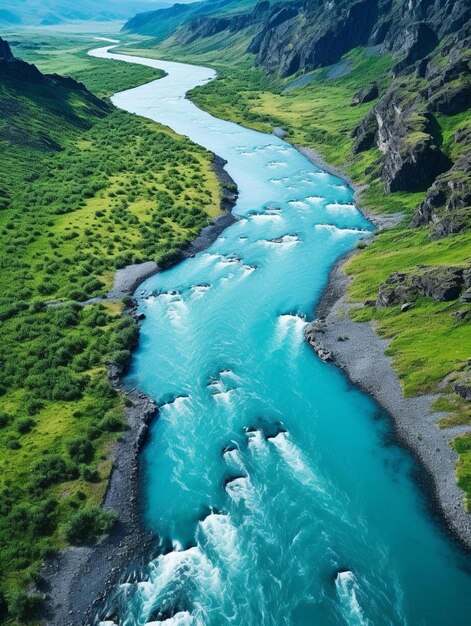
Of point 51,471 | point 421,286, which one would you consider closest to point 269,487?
point 51,471

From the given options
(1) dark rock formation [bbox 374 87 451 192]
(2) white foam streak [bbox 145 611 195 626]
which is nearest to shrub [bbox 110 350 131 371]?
(2) white foam streak [bbox 145 611 195 626]

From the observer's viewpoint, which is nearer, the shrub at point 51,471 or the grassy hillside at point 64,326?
the grassy hillside at point 64,326

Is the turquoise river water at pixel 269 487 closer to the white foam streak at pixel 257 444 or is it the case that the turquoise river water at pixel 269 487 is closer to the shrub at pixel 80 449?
the white foam streak at pixel 257 444

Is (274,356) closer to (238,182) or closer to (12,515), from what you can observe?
(12,515)

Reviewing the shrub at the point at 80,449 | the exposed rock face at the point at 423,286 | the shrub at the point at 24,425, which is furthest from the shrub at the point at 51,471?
the exposed rock face at the point at 423,286

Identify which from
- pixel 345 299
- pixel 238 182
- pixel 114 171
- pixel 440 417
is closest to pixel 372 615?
pixel 440 417

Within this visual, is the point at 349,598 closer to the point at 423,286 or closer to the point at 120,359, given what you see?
the point at 120,359
